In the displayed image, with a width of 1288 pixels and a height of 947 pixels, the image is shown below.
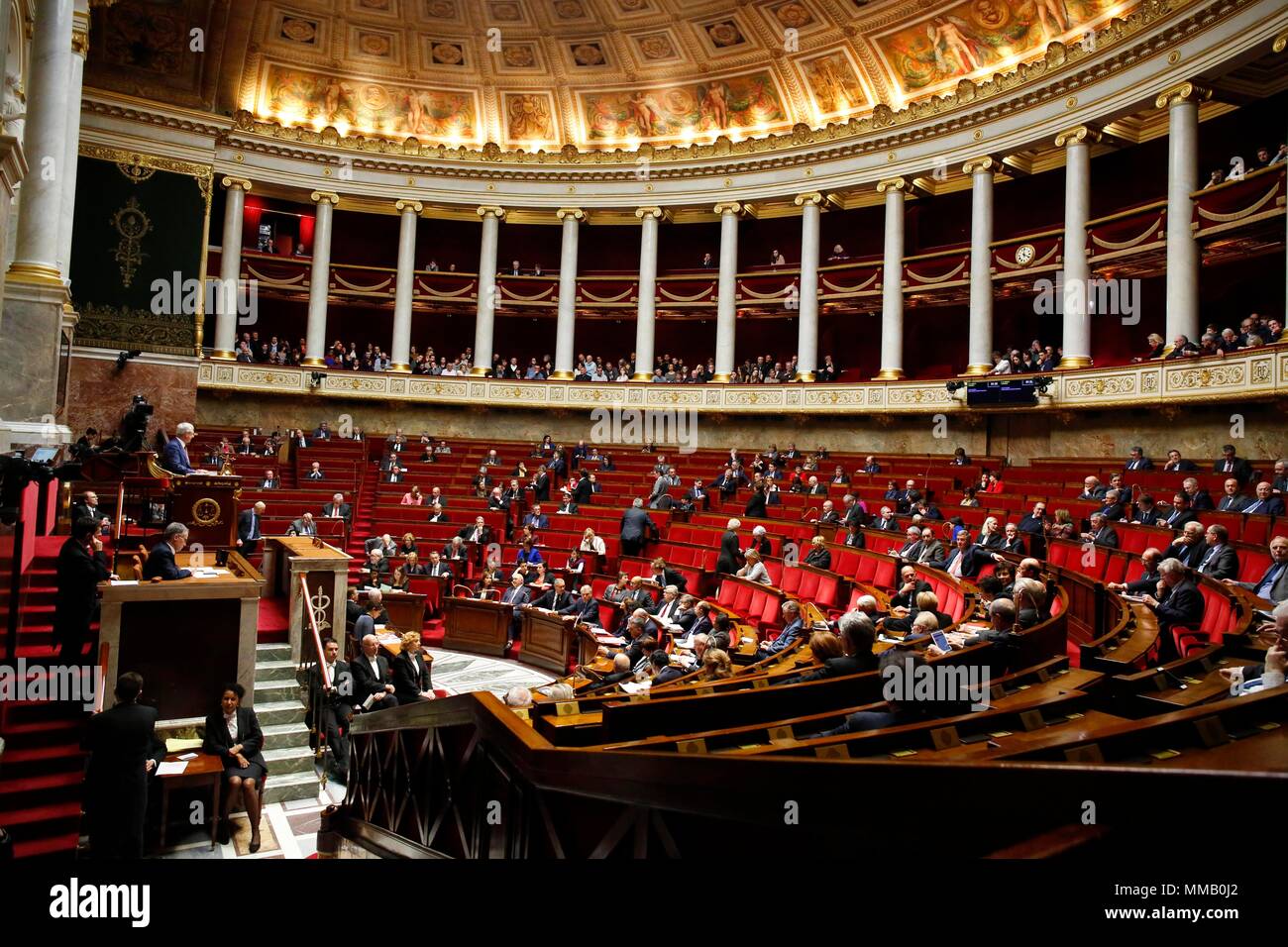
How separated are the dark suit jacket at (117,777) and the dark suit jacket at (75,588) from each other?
1218mm

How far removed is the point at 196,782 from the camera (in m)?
6.44

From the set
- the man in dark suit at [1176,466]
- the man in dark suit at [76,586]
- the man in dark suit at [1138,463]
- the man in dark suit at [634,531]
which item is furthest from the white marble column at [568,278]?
the man in dark suit at [76,586]

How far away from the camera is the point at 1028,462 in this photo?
57.1 ft

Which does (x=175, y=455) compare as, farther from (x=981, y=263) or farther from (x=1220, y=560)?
(x=981, y=263)

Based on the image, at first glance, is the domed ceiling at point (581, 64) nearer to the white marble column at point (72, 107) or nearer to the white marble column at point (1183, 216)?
the white marble column at point (1183, 216)

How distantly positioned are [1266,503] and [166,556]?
37.8 ft

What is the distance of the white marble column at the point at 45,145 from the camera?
332 inches

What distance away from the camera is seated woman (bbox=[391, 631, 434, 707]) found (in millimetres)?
7219

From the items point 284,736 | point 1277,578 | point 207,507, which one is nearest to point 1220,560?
point 1277,578

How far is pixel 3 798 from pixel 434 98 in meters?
Result: 23.3
